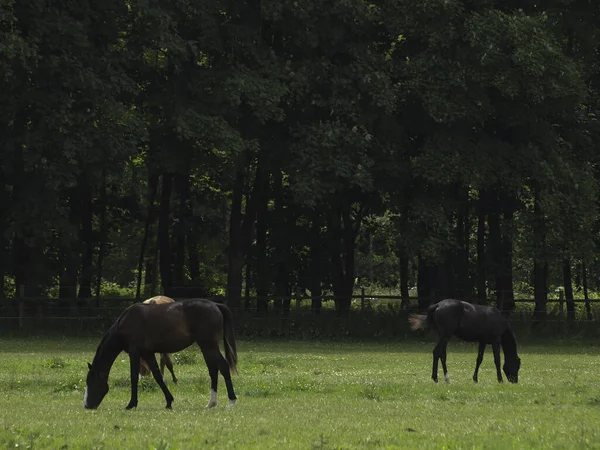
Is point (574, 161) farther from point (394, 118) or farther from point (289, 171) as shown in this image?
point (289, 171)

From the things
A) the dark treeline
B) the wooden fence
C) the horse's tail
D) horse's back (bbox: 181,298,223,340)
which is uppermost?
the dark treeline

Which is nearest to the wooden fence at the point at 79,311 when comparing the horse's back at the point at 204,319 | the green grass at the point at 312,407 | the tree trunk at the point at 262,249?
the tree trunk at the point at 262,249

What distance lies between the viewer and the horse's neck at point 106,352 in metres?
19.2

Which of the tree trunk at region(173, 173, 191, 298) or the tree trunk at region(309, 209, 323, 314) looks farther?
the tree trunk at region(173, 173, 191, 298)

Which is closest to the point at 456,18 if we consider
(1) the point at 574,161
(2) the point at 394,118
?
(2) the point at 394,118

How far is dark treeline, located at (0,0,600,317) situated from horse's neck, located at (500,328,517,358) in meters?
18.1

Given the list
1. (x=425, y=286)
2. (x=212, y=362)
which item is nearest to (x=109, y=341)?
(x=212, y=362)

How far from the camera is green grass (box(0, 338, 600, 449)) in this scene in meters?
14.4

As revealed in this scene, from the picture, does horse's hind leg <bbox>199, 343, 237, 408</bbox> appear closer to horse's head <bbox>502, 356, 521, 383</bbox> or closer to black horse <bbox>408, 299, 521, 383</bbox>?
black horse <bbox>408, 299, 521, 383</bbox>

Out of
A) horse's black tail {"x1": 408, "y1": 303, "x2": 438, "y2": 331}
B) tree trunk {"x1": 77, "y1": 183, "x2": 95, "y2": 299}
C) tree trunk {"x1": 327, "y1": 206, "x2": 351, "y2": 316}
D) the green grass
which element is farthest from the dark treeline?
horse's black tail {"x1": 408, "y1": 303, "x2": 438, "y2": 331}

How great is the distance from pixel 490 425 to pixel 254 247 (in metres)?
40.0

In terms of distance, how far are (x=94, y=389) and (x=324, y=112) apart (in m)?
29.5

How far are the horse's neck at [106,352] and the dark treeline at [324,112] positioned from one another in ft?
73.0

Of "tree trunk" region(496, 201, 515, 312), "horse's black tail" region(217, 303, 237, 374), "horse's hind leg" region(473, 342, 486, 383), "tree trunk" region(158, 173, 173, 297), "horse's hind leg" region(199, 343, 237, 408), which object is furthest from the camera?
"tree trunk" region(158, 173, 173, 297)
